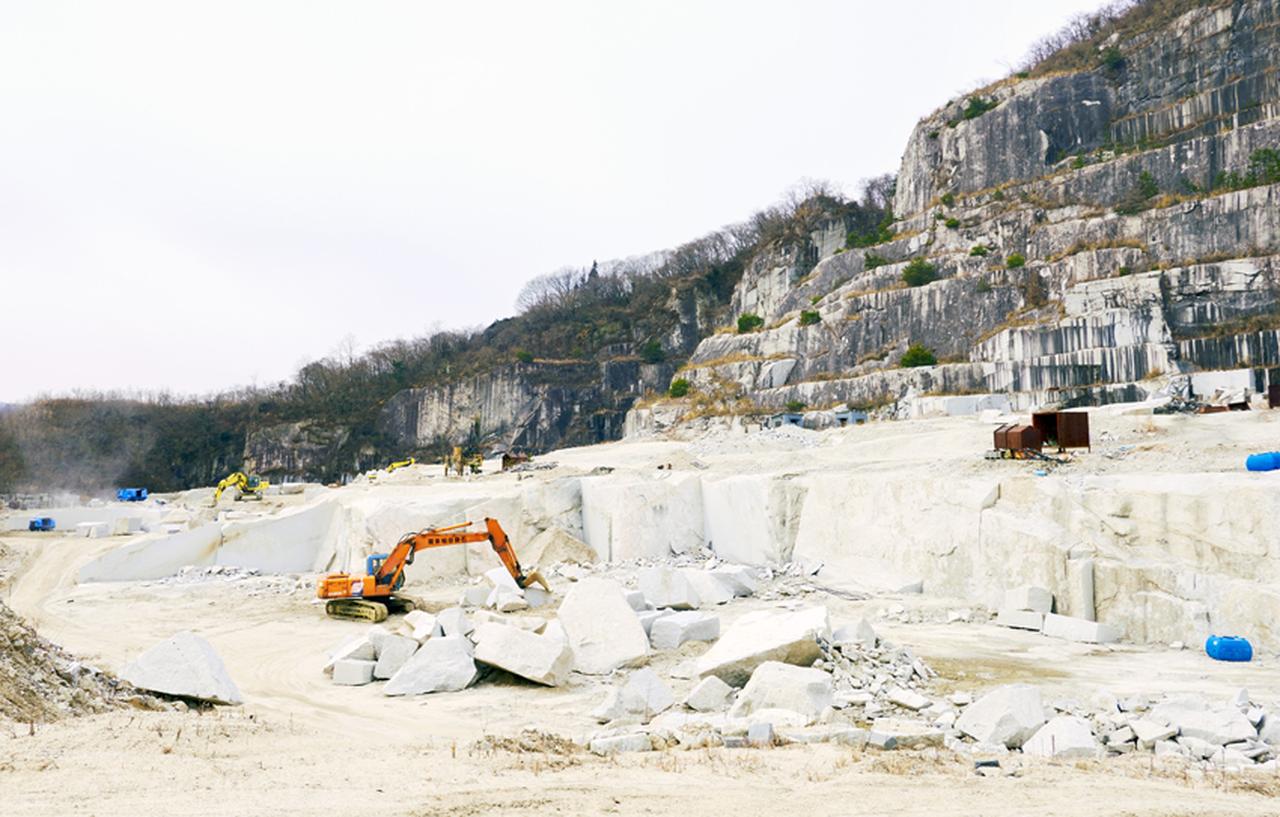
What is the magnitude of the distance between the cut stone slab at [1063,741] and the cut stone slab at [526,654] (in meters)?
5.05

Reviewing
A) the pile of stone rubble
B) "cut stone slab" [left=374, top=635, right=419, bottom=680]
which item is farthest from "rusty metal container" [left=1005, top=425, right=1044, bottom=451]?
"cut stone slab" [left=374, top=635, right=419, bottom=680]

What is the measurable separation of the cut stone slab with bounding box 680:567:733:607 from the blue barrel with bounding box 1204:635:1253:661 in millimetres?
7349

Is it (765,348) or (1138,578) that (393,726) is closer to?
(1138,578)

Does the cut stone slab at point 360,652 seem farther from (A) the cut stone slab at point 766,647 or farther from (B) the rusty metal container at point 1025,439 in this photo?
(B) the rusty metal container at point 1025,439

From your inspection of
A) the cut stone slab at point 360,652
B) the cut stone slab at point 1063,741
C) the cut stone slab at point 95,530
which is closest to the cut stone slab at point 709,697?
the cut stone slab at point 1063,741

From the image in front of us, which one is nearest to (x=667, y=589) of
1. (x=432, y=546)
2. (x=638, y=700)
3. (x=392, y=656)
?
(x=392, y=656)

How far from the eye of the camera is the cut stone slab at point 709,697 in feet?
28.3

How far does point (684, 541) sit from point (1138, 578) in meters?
10.3

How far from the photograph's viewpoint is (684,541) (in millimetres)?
20109

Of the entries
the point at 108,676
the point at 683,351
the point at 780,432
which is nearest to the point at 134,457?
the point at 683,351

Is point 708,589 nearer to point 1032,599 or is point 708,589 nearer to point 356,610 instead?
point 1032,599

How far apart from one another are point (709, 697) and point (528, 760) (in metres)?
2.76

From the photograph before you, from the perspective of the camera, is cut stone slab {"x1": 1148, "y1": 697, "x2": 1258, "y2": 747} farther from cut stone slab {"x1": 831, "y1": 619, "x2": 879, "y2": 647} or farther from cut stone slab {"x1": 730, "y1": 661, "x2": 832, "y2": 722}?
cut stone slab {"x1": 831, "y1": 619, "x2": 879, "y2": 647}

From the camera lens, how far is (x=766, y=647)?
922cm
